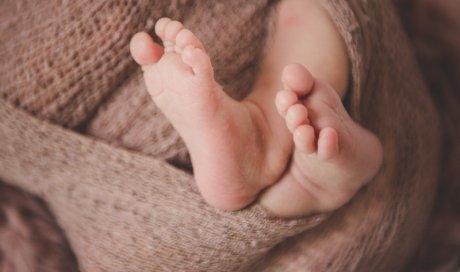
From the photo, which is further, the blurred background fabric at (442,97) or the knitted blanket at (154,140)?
the blurred background fabric at (442,97)

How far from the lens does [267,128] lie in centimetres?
58

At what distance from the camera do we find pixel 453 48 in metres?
0.91

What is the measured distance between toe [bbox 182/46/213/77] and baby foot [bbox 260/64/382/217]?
0.08 meters

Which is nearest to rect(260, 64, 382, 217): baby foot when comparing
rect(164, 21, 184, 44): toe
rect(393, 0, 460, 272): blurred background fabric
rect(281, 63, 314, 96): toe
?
rect(281, 63, 314, 96): toe

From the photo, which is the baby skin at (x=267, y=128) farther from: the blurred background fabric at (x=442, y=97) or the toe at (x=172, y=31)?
the blurred background fabric at (x=442, y=97)

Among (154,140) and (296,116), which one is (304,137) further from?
(154,140)

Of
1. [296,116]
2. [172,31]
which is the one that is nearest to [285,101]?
[296,116]

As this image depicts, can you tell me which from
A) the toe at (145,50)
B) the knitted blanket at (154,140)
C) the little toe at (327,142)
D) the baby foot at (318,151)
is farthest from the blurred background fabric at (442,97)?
the toe at (145,50)

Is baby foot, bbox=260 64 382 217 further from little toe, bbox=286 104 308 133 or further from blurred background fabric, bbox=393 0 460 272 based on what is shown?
blurred background fabric, bbox=393 0 460 272

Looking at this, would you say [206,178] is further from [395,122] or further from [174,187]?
[395,122]

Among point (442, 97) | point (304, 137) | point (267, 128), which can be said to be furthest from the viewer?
point (442, 97)

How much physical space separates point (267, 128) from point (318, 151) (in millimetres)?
102

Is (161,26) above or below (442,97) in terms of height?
above

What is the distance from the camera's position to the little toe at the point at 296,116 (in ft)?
1.59
